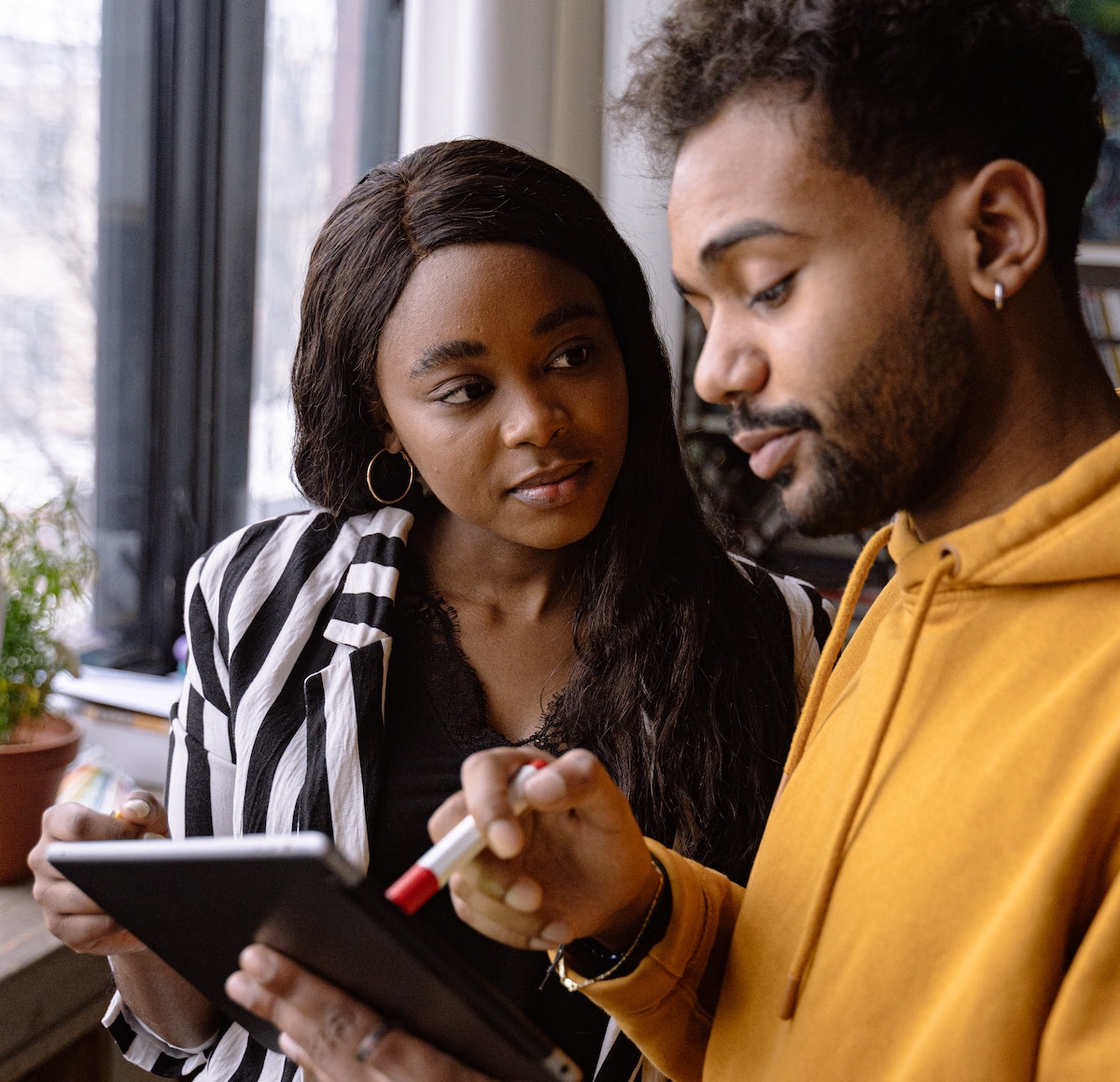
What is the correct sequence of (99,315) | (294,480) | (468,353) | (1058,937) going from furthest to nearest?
(99,315)
(294,480)
(468,353)
(1058,937)

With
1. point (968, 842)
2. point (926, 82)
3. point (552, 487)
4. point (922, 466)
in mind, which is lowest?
point (968, 842)

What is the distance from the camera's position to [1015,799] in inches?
26.9

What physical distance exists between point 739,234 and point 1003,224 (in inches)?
6.4

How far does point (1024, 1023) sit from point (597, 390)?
0.76 m

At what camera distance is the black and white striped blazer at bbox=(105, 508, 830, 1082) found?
122cm

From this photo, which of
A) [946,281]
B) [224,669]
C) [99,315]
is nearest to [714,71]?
[946,281]

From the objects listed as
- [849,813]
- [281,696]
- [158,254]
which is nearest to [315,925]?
[849,813]

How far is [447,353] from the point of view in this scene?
1209 mm

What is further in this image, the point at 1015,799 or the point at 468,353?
the point at 468,353

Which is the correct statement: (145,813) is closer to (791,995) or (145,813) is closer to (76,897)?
(76,897)

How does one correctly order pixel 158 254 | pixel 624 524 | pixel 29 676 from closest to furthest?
pixel 624 524
pixel 29 676
pixel 158 254

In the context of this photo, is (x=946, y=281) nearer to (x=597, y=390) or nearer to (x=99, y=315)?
(x=597, y=390)

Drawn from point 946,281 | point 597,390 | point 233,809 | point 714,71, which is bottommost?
point 233,809

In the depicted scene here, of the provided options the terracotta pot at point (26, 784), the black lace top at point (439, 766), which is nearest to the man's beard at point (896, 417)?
the black lace top at point (439, 766)
